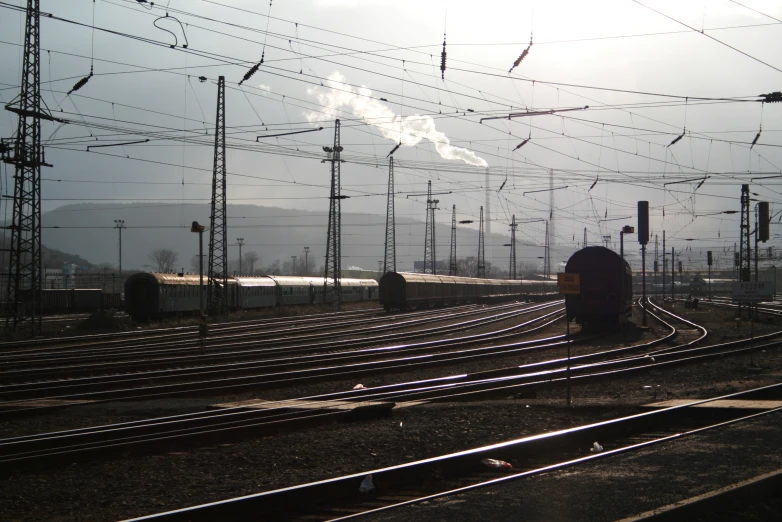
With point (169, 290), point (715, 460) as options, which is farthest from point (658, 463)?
point (169, 290)

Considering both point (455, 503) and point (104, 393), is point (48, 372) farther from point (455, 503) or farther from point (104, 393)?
point (455, 503)

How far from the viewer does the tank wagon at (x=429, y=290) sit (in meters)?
55.7

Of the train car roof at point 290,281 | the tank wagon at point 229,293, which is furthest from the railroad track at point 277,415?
the train car roof at point 290,281

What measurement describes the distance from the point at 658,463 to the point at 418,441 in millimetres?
3391

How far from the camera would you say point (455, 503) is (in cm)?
696

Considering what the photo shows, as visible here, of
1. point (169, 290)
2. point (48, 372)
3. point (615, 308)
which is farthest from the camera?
point (169, 290)

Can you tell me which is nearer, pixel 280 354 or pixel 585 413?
pixel 585 413

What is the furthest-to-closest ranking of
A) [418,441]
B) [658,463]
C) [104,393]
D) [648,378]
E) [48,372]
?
[48,372], [648,378], [104,393], [418,441], [658,463]

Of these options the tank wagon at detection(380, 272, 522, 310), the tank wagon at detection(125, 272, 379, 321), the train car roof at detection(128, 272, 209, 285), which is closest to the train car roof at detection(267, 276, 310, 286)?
the tank wagon at detection(125, 272, 379, 321)

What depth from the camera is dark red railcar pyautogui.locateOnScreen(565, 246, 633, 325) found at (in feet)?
109

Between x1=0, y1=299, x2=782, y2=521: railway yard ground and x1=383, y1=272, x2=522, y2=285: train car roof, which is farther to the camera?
x1=383, y1=272, x2=522, y2=285: train car roof

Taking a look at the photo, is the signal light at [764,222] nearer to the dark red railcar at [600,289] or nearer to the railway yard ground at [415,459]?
the dark red railcar at [600,289]

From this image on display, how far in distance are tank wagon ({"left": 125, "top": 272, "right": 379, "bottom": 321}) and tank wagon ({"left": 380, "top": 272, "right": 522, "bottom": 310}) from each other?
9.77 meters

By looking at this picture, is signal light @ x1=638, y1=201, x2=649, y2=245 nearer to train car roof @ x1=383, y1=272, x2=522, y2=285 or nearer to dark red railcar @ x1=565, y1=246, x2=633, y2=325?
dark red railcar @ x1=565, y1=246, x2=633, y2=325
